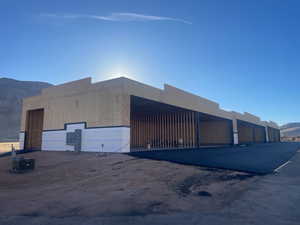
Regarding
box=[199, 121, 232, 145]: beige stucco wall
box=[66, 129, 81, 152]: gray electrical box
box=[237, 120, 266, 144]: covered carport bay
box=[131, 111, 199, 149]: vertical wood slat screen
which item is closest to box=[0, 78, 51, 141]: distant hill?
box=[131, 111, 199, 149]: vertical wood slat screen

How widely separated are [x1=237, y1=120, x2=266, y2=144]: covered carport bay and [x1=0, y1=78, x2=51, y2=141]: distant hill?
6933 centimetres

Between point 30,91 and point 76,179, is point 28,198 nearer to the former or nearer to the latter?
point 76,179

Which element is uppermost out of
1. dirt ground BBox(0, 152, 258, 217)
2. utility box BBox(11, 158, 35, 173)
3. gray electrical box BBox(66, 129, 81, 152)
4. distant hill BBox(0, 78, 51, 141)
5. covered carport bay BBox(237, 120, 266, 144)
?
distant hill BBox(0, 78, 51, 141)

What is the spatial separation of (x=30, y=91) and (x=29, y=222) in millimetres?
114698

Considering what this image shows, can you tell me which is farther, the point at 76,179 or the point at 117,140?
the point at 117,140

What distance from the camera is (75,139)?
67.9ft

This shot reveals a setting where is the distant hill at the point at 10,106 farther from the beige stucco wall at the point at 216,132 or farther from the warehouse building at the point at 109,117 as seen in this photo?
the beige stucco wall at the point at 216,132

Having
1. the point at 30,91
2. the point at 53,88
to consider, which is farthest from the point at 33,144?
the point at 30,91

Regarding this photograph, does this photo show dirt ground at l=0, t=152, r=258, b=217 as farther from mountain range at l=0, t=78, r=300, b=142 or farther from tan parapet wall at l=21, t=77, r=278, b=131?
mountain range at l=0, t=78, r=300, b=142

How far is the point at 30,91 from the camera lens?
10394 centimetres

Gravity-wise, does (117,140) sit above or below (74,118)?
below

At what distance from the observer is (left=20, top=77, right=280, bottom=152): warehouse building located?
725 inches

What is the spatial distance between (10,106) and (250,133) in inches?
3454

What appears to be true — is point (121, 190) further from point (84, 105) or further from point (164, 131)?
point (164, 131)
